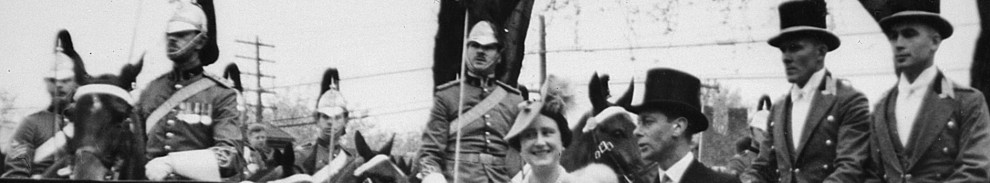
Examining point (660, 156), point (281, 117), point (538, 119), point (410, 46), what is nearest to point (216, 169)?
point (281, 117)

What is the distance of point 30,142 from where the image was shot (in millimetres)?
9219

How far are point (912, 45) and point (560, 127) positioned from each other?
71.7 inches

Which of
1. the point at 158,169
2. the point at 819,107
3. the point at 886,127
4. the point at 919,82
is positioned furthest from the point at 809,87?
the point at 158,169

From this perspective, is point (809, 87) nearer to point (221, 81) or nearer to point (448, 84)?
point (448, 84)

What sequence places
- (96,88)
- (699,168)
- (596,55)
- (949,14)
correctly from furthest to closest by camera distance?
(96,88) → (596,55) → (699,168) → (949,14)

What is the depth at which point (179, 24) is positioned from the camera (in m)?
8.90

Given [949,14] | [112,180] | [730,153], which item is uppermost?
[949,14]

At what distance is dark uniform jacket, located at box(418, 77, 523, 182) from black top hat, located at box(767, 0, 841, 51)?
1585 mm

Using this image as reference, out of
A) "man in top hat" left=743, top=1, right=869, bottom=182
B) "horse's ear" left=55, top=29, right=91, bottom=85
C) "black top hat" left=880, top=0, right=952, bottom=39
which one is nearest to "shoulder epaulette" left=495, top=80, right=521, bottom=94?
"man in top hat" left=743, top=1, right=869, bottom=182

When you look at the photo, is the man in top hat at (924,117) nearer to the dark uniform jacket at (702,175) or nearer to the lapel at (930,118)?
the lapel at (930,118)

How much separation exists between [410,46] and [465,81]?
548mm

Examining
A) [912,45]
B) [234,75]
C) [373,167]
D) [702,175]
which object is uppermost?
[912,45]

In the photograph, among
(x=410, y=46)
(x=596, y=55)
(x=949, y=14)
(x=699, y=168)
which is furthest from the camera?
(x=410, y=46)

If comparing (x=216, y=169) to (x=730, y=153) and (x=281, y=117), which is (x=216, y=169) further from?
(x=730, y=153)
